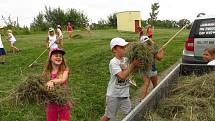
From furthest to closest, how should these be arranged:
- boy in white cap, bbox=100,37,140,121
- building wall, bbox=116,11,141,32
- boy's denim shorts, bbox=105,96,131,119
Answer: building wall, bbox=116,11,141,32 < boy's denim shorts, bbox=105,96,131,119 < boy in white cap, bbox=100,37,140,121

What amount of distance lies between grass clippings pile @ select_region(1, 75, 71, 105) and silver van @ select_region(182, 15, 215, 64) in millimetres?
4603

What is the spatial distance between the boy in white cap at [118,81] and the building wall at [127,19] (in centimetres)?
3863

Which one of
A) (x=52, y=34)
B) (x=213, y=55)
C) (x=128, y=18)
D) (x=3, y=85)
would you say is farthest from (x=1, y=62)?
(x=128, y=18)

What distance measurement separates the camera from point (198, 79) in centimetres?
543

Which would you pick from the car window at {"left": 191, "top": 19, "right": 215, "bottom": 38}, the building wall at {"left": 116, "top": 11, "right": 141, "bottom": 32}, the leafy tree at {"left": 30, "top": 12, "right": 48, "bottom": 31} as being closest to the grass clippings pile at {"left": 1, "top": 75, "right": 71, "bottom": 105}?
the car window at {"left": 191, "top": 19, "right": 215, "bottom": 38}

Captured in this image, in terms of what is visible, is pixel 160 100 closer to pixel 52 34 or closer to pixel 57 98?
pixel 57 98

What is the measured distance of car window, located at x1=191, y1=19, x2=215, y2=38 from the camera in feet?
27.6

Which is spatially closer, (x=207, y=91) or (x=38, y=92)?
(x=38, y=92)

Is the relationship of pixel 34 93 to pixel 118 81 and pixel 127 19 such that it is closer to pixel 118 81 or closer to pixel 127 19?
pixel 118 81

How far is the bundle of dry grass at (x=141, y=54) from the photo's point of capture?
4.93 meters

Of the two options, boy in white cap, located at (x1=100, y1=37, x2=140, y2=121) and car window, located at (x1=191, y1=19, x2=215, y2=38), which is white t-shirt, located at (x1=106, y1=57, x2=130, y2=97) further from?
car window, located at (x1=191, y1=19, x2=215, y2=38)

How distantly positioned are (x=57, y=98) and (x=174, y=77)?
6.70 feet

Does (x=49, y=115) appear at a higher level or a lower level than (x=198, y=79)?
lower

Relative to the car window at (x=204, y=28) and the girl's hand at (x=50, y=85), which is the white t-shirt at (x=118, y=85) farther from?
the car window at (x=204, y=28)
